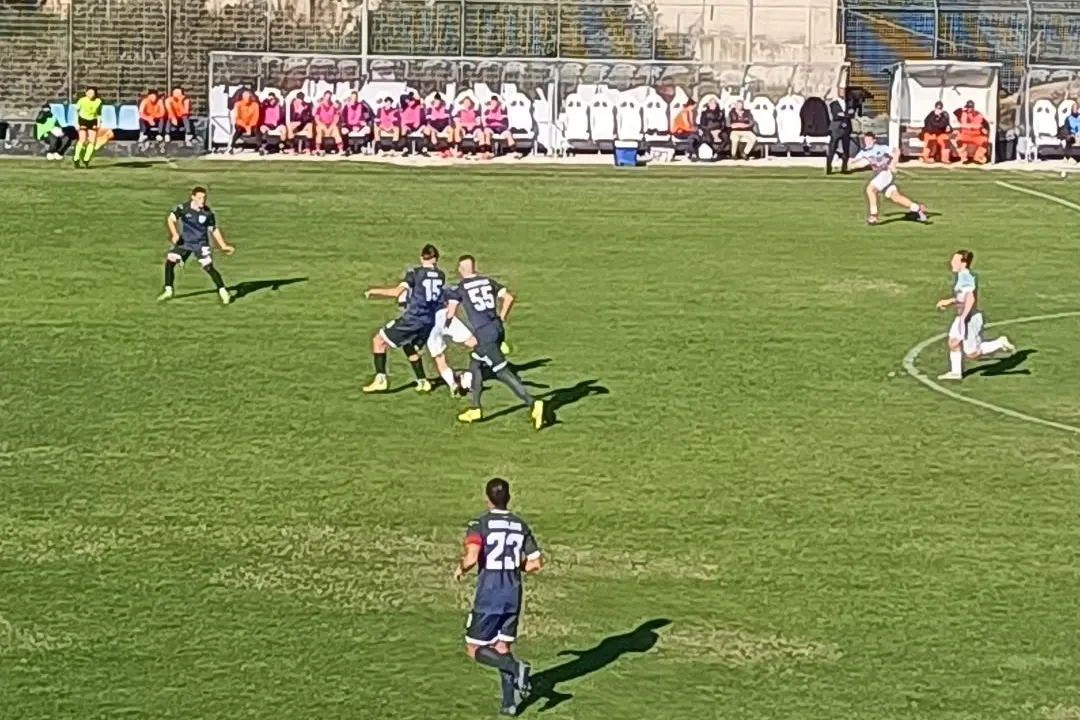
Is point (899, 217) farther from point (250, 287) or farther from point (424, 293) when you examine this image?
point (424, 293)

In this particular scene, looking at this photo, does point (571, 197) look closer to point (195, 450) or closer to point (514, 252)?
point (514, 252)

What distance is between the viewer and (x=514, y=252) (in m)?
39.5

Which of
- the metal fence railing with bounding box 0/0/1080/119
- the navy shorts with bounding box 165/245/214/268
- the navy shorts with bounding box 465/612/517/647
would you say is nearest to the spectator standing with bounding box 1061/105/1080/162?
the metal fence railing with bounding box 0/0/1080/119

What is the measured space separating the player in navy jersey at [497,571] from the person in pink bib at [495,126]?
142ft

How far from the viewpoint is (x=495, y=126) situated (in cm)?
5728

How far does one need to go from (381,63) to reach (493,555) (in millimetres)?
46820

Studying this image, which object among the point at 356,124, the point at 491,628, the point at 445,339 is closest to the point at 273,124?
the point at 356,124

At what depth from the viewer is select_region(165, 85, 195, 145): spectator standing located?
5659cm

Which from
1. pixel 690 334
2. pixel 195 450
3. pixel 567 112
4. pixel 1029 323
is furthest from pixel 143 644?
pixel 567 112

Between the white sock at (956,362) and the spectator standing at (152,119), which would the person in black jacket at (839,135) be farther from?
the white sock at (956,362)

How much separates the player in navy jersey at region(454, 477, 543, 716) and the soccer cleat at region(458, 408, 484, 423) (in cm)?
1087

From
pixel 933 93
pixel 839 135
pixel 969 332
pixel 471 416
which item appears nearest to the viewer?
pixel 471 416

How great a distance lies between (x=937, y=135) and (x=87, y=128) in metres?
22.7

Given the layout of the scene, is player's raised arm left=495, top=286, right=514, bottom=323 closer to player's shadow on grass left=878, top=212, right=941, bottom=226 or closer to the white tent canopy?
player's shadow on grass left=878, top=212, right=941, bottom=226
